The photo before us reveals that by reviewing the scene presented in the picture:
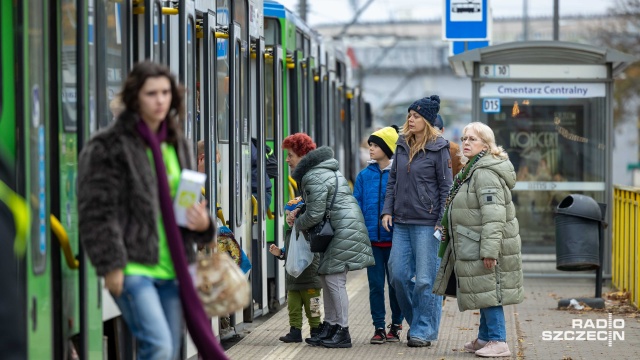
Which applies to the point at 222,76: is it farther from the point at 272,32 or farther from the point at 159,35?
the point at 272,32

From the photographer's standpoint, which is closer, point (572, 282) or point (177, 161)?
point (177, 161)

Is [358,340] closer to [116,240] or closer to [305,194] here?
[305,194]

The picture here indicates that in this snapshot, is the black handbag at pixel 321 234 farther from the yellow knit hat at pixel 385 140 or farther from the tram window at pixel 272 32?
the tram window at pixel 272 32

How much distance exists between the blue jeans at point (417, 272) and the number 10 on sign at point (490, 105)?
5.44m

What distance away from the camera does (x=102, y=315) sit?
5910 millimetres

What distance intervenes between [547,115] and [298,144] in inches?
246

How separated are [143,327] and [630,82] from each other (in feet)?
138

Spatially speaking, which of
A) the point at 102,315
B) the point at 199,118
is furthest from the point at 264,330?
the point at 102,315

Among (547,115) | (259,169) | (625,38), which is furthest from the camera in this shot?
(625,38)

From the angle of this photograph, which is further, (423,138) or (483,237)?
(423,138)

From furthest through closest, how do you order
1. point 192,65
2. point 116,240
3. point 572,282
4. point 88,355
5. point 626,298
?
1. point 572,282
2. point 626,298
3. point 192,65
4. point 88,355
5. point 116,240

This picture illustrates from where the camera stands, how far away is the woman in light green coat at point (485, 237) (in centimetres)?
820

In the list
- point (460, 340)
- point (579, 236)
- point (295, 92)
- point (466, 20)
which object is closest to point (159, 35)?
point (460, 340)

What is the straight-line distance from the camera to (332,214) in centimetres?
862
